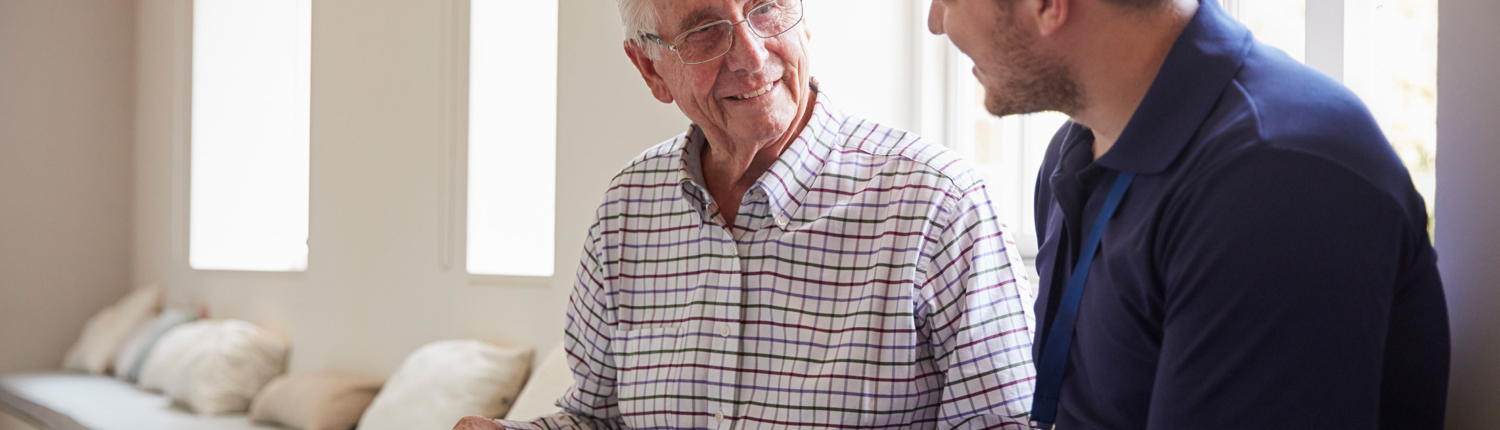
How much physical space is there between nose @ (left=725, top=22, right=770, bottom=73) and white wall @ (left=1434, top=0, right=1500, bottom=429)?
2.80ft

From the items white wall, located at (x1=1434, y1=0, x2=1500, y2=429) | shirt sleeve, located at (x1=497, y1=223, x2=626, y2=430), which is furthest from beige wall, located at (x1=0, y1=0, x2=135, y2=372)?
white wall, located at (x1=1434, y1=0, x2=1500, y2=429)

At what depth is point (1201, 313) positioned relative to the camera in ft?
2.63

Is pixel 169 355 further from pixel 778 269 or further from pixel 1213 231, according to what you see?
pixel 1213 231

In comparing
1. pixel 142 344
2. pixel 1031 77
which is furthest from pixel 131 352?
pixel 1031 77

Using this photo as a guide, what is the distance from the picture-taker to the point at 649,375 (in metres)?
1.62

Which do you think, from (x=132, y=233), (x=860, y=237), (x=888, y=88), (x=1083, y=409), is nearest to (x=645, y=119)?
(x=888, y=88)

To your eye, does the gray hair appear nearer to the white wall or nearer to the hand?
the hand

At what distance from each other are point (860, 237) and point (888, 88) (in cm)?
168

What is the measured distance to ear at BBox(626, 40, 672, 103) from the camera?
5.77ft

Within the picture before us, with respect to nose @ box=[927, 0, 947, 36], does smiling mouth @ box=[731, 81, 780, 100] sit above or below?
below

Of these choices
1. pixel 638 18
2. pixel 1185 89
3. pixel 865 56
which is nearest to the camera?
pixel 1185 89

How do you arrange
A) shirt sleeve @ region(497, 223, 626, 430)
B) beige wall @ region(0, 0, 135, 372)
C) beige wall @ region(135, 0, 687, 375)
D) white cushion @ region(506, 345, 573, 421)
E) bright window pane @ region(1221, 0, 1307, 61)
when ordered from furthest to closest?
beige wall @ region(0, 0, 135, 372), beige wall @ region(135, 0, 687, 375), white cushion @ region(506, 345, 573, 421), bright window pane @ region(1221, 0, 1307, 61), shirt sleeve @ region(497, 223, 626, 430)

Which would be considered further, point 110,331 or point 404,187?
point 110,331

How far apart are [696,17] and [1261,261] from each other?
3.29 ft
